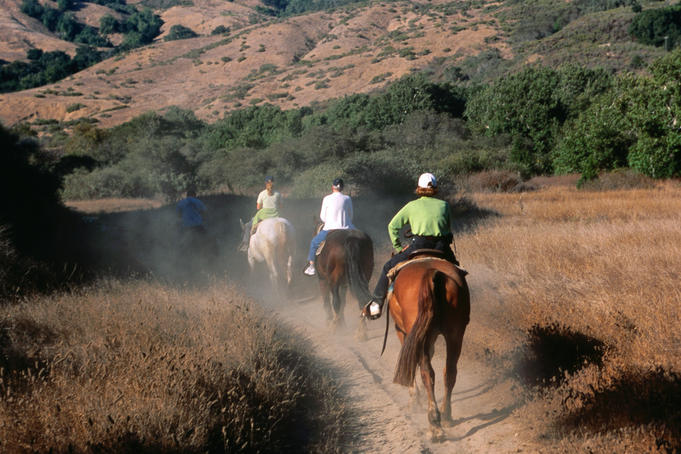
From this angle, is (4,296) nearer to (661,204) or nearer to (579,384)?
(579,384)

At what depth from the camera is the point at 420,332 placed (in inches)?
206

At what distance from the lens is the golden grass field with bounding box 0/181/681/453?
13.9 feet

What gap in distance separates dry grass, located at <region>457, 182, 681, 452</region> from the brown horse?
3.21 feet

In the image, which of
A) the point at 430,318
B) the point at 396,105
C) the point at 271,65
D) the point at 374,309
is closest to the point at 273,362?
the point at 374,309

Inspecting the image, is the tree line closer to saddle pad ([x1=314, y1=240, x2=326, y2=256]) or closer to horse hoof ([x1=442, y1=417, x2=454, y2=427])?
saddle pad ([x1=314, y1=240, x2=326, y2=256])

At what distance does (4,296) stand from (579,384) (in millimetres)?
8040

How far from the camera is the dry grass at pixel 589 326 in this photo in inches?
185

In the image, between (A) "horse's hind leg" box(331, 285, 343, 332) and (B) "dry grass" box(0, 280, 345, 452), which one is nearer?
(B) "dry grass" box(0, 280, 345, 452)

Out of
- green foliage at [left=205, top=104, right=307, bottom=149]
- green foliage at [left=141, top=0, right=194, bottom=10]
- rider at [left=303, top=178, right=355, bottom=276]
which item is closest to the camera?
rider at [left=303, top=178, right=355, bottom=276]

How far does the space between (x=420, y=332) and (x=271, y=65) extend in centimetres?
10018

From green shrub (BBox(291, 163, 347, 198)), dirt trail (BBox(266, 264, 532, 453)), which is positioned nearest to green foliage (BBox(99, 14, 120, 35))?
green shrub (BBox(291, 163, 347, 198))

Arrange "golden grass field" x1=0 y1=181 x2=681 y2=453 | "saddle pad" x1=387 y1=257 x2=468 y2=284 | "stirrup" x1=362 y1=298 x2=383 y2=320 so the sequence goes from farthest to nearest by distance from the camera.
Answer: "stirrup" x1=362 y1=298 x2=383 y2=320 → "saddle pad" x1=387 y1=257 x2=468 y2=284 → "golden grass field" x1=0 y1=181 x2=681 y2=453

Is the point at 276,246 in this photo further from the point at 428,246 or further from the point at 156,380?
the point at 156,380

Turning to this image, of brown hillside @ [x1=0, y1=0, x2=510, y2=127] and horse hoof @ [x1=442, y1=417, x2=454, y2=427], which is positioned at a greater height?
brown hillside @ [x1=0, y1=0, x2=510, y2=127]
